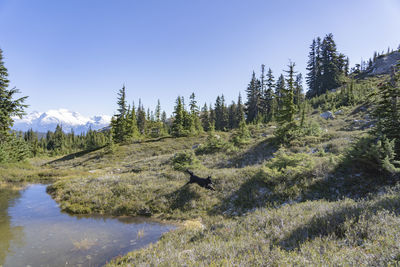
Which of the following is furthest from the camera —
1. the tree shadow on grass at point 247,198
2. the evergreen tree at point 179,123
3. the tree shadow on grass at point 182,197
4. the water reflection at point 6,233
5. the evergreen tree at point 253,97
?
the evergreen tree at point 253,97

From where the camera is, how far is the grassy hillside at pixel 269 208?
414 centimetres

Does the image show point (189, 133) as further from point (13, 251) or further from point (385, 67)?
point (385, 67)

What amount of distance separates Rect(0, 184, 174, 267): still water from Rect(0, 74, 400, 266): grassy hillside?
94 centimetres

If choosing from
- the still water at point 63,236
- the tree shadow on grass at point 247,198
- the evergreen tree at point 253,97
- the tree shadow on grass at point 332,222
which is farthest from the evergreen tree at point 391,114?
the evergreen tree at point 253,97

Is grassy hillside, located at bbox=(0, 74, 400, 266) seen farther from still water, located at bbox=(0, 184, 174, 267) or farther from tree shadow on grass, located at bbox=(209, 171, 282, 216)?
still water, located at bbox=(0, 184, 174, 267)

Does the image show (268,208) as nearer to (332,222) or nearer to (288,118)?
(332,222)

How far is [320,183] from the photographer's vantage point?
9.61 metres

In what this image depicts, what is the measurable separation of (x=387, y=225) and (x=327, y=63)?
74.1 metres

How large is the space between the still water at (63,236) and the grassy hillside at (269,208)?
939mm

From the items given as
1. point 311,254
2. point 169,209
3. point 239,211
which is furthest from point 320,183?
point 169,209

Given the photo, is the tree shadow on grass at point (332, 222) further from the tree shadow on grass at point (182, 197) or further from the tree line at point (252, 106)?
the tree line at point (252, 106)

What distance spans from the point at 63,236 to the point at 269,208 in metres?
8.23

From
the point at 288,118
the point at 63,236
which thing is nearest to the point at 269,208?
the point at 63,236

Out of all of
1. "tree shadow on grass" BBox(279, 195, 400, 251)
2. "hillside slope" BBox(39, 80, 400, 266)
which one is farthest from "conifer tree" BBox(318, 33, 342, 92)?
"tree shadow on grass" BBox(279, 195, 400, 251)
